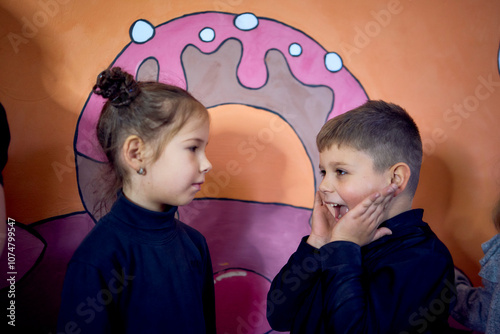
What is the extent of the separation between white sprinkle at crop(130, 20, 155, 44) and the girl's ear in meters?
0.48

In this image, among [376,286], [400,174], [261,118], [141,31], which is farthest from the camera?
[261,118]

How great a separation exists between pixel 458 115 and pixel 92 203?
4.78 ft

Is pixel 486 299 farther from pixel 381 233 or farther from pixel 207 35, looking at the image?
pixel 207 35

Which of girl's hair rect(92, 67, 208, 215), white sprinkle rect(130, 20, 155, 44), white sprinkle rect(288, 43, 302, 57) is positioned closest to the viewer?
girl's hair rect(92, 67, 208, 215)

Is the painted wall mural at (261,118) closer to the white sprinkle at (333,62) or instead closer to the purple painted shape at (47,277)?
the white sprinkle at (333,62)

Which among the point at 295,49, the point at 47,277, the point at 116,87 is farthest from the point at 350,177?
the point at 47,277

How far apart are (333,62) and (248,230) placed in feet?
2.42

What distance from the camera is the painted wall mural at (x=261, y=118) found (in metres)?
1.41

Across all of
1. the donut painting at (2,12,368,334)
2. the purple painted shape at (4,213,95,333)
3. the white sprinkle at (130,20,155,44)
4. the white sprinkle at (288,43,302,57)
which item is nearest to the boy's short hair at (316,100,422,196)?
the donut painting at (2,12,368,334)

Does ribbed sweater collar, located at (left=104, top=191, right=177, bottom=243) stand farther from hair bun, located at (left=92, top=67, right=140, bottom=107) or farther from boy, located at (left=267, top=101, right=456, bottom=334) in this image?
boy, located at (left=267, top=101, right=456, bottom=334)

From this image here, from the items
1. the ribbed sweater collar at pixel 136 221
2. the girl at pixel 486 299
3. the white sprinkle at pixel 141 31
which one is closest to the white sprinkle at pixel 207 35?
the white sprinkle at pixel 141 31

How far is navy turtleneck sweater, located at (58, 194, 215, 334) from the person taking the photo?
0.94m

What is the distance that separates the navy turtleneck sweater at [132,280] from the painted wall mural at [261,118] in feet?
1.14

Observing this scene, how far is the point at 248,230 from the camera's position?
1.48 metres
